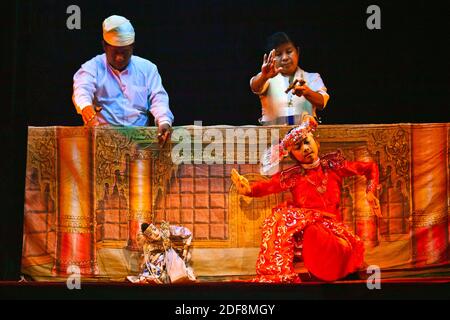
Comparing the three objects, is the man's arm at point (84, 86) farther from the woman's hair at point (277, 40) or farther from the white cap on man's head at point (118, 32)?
the woman's hair at point (277, 40)

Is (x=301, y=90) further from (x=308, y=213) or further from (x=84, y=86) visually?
(x=84, y=86)

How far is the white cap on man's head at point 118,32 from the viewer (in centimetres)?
563

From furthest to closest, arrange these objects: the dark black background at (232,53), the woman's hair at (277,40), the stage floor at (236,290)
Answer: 1. the dark black background at (232,53)
2. the woman's hair at (277,40)
3. the stage floor at (236,290)

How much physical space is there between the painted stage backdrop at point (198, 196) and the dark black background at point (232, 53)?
0.54 m

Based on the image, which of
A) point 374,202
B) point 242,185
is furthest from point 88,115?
point 374,202

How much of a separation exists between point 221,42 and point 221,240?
4.59 ft

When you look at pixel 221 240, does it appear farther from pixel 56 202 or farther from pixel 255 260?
pixel 56 202

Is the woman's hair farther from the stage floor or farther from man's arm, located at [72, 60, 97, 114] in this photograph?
the stage floor

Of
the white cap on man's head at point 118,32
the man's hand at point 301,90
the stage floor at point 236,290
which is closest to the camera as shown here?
the stage floor at point 236,290

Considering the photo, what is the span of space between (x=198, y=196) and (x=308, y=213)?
69 cm

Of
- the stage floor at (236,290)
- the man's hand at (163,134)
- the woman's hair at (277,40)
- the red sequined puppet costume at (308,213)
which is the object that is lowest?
the stage floor at (236,290)

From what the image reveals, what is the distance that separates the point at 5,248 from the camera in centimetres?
570

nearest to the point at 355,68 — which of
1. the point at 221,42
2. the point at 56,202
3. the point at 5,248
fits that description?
the point at 221,42

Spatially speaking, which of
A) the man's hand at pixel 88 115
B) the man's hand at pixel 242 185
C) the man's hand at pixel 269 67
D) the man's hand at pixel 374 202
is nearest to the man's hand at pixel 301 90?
the man's hand at pixel 269 67
